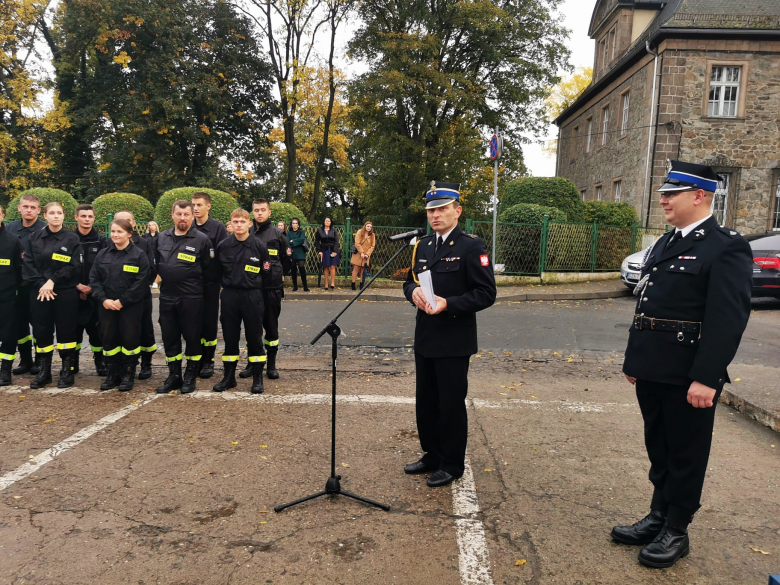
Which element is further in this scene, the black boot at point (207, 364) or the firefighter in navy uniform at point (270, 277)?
the black boot at point (207, 364)

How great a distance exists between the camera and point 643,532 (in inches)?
128

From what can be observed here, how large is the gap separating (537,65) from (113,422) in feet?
93.7

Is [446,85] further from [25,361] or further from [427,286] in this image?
[427,286]

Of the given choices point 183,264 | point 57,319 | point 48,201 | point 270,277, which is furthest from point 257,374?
point 48,201

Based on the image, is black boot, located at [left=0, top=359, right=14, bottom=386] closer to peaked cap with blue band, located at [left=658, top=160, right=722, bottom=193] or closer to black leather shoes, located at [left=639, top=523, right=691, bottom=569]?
black leather shoes, located at [left=639, top=523, right=691, bottom=569]

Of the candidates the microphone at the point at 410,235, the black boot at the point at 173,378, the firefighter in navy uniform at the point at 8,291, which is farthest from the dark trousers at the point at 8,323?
the microphone at the point at 410,235

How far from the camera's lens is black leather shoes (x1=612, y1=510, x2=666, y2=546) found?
3258 millimetres

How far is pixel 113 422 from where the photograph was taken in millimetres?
5215

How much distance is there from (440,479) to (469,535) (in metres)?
0.68

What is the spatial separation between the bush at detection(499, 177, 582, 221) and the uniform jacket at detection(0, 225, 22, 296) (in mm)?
15344

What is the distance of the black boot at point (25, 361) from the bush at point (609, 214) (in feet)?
54.9

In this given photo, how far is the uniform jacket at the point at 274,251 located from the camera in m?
6.74

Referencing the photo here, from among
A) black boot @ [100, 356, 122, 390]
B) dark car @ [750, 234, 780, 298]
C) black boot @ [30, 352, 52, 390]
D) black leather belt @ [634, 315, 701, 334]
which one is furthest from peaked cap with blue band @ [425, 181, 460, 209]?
dark car @ [750, 234, 780, 298]

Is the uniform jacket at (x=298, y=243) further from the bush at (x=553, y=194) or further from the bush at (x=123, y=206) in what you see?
the bush at (x=553, y=194)
